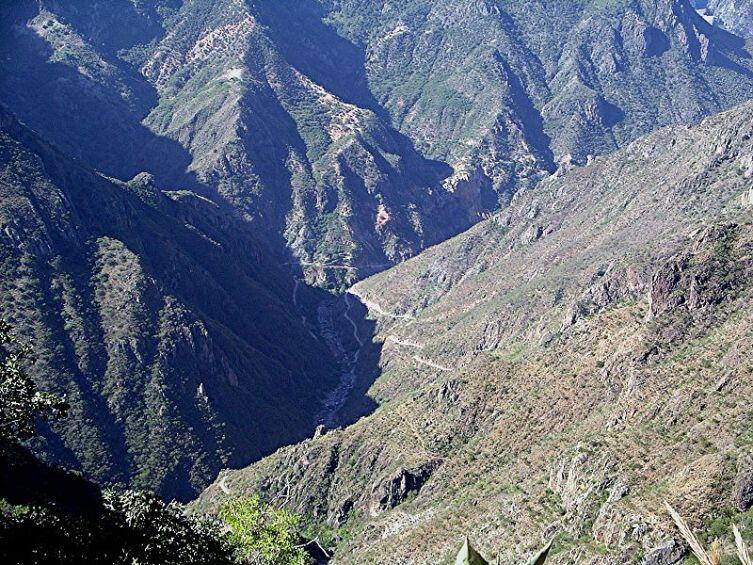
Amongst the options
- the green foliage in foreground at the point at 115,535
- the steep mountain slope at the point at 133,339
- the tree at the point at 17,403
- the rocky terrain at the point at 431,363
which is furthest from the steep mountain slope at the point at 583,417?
the tree at the point at 17,403

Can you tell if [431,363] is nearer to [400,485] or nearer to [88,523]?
[400,485]

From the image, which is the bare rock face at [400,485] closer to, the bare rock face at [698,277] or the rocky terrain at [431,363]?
the rocky terrain at [431,363]

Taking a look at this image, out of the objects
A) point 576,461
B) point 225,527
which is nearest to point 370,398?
point 576,461

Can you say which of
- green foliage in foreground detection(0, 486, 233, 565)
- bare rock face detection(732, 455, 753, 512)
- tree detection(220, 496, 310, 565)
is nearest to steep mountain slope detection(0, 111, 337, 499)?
tree detection(220, 496, 310, 565)

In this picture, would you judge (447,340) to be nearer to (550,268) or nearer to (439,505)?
(550,268)

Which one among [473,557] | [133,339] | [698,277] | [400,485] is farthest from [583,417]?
[133,339]
